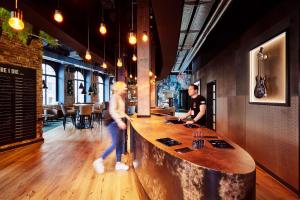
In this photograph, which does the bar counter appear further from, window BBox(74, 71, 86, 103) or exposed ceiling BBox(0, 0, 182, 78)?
window BBox(74, 71, 86, 103)

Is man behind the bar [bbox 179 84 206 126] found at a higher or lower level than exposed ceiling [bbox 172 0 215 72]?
lower

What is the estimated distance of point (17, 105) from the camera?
18.6ft

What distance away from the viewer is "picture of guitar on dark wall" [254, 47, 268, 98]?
155 inches

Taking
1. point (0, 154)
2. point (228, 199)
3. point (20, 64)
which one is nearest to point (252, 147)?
point (228, 199)

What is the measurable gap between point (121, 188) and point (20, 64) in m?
4.66

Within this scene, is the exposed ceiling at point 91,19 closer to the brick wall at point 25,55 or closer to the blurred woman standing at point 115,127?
the brick wall at point 25,55

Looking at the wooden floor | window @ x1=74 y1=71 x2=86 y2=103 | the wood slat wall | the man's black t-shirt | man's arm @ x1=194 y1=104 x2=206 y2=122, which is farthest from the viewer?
window @ x1=74 y1=71 x2=86 y2=103

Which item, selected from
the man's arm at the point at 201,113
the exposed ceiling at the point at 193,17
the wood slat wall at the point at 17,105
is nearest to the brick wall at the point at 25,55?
the wood slat wall at the point at 17,105

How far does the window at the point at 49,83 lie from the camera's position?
13.1 meters

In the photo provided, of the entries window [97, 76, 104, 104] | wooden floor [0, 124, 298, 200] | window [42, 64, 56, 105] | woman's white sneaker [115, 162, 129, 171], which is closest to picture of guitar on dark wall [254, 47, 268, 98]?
wooden floor [0, 124, 298, 200]

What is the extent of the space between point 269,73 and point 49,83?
1311 cm

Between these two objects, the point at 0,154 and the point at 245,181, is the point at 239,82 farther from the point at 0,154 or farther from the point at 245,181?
the point at 0,154

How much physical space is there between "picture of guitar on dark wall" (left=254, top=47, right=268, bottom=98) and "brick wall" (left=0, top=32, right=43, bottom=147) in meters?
5.86

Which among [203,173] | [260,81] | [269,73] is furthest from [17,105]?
[269,73]
